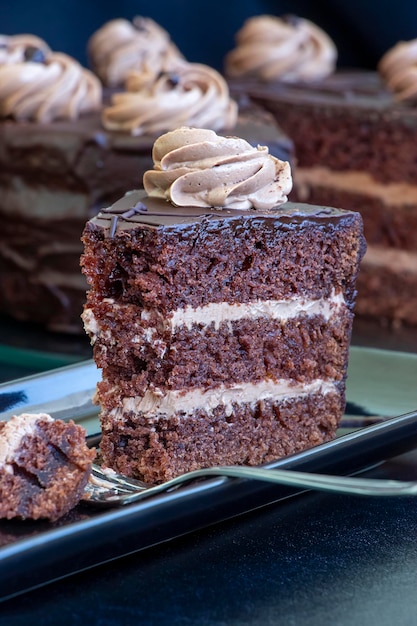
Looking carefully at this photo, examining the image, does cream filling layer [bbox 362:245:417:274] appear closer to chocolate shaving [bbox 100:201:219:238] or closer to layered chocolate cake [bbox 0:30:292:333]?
layered chocolate cake [bbox 0:30:292:333]

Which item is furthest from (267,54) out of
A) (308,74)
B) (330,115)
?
(330,115)

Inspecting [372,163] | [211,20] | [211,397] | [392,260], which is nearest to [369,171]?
[372,163]

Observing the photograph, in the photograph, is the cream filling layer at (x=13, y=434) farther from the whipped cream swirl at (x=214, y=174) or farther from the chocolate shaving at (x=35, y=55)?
the chocolate shaving at (x=35, y=55)

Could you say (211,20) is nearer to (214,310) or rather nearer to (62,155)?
(62,155)

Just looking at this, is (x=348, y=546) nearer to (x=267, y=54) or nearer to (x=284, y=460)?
(x=284, y=460)

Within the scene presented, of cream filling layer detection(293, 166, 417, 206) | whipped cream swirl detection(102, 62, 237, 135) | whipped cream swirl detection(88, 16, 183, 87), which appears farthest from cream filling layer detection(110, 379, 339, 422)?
whipped cream swirl detection(88, 16, 183, 87)

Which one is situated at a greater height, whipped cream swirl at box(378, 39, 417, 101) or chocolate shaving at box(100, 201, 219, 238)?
whipped cream swirl at box(378, 39, 417, 101)
